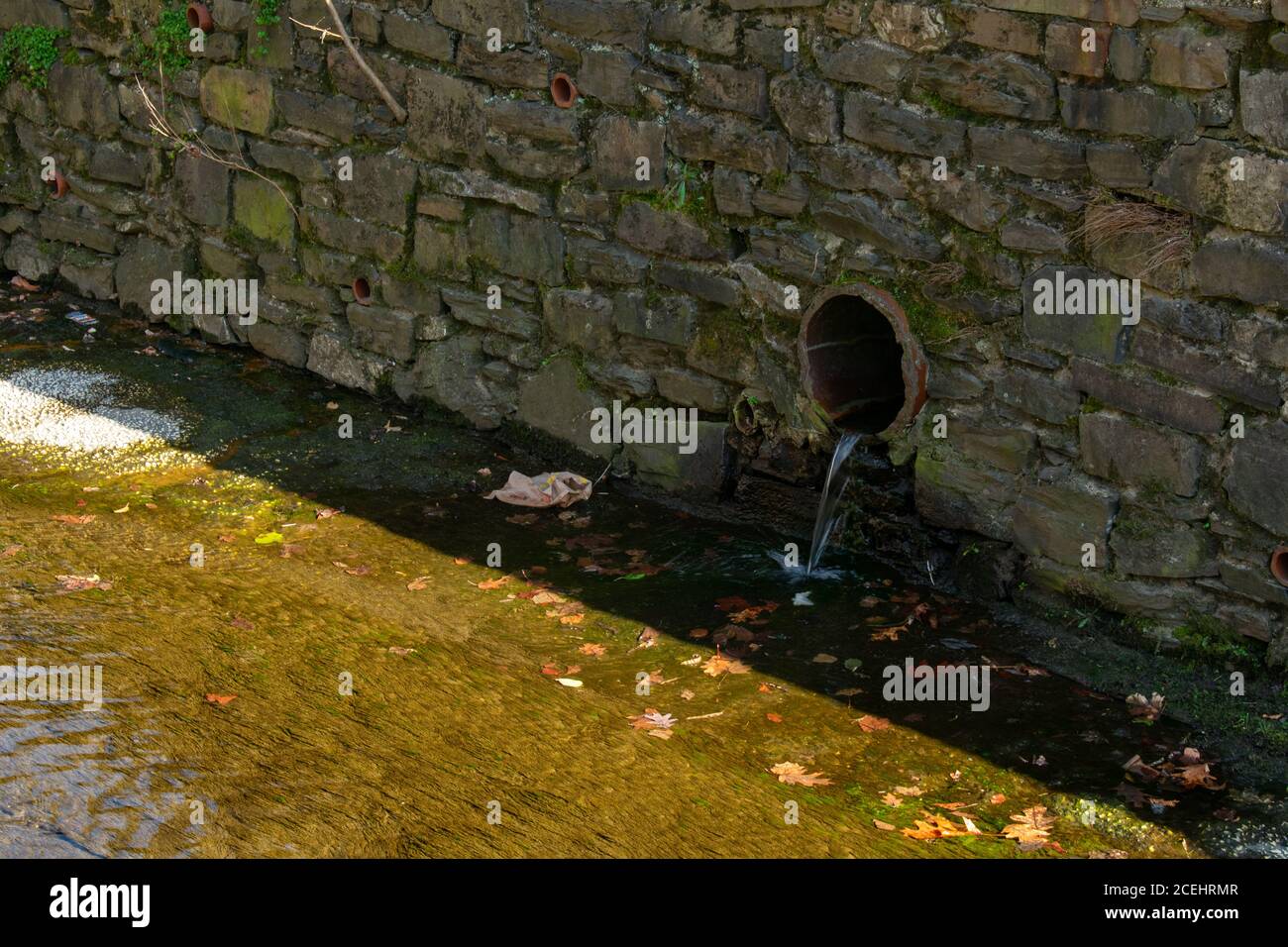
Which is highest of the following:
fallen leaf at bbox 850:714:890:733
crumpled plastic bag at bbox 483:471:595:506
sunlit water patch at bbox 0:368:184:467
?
sunlit water patch at bbox 0:368:184:467

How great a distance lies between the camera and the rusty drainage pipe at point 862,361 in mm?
5551

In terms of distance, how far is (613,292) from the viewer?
6355mm

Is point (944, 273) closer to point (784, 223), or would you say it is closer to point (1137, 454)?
point (784, 223)

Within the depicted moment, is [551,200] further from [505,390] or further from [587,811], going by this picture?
[587,811]

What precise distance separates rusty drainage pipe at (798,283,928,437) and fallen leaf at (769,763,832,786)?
166cm

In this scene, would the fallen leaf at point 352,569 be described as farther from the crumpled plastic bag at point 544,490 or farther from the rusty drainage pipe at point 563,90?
the rusty drainage pipe at point 563,90

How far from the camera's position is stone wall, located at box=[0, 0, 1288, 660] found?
4.85m

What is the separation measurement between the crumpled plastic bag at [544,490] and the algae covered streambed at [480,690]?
2.4 inches

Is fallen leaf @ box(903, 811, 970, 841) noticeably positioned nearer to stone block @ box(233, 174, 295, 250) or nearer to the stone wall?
the stone wall

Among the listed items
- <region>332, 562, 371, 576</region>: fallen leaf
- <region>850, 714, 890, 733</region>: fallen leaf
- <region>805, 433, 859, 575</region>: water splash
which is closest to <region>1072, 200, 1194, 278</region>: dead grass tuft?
<region>805, 433, 859, 575</region>: water splash

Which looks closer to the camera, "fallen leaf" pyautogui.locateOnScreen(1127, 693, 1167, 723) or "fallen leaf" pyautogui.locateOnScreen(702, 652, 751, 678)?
"fallen leaf" pyautogui.locateOnScreen(1127, 693, 1167, 723)
